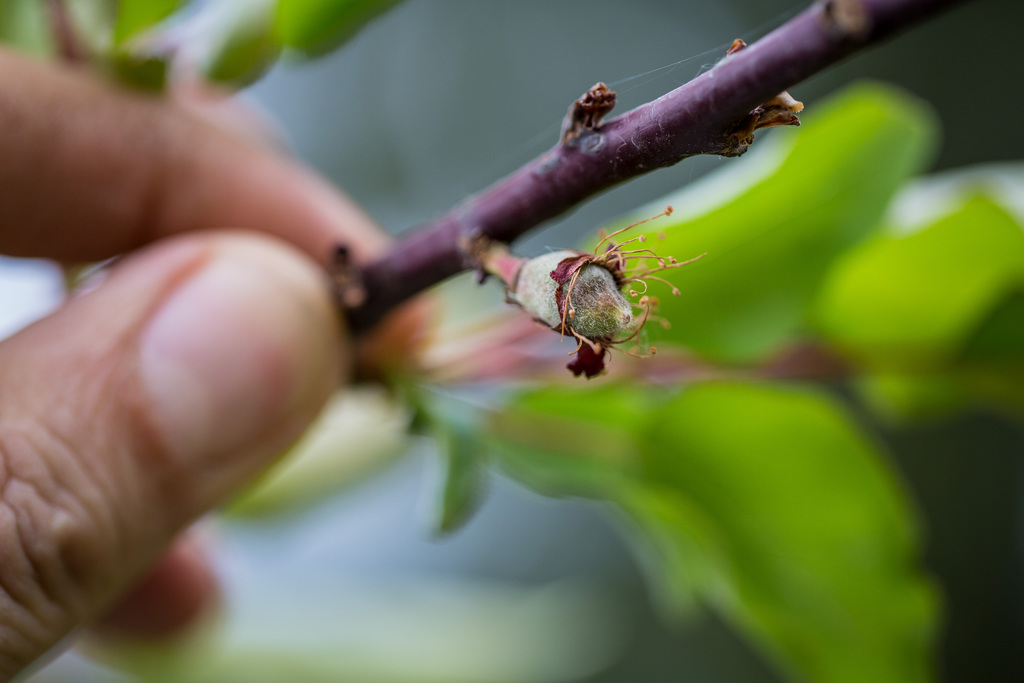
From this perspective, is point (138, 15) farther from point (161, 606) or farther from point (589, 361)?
point (161, 606)

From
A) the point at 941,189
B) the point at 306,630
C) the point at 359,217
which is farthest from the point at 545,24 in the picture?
the point at 306,630

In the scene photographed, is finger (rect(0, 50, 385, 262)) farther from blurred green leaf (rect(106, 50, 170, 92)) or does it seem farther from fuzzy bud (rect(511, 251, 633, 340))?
fuzzy bud (rect(511, 251, 633, 340))

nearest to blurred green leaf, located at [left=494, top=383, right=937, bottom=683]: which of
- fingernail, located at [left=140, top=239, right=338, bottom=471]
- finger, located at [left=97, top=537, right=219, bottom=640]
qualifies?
fingernail, located at [left=140, top=239, right=338, bottom=471]

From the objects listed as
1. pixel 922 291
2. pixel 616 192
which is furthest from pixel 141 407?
pixel 616 192

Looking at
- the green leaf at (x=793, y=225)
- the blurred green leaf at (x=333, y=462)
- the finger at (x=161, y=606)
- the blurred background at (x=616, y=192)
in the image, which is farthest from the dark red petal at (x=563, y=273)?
the blurred background at (x=616, y=192)

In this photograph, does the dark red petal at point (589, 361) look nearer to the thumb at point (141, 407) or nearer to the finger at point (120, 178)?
the thumb at point (141, 407)

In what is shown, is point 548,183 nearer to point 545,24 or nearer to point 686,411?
point 686,411
